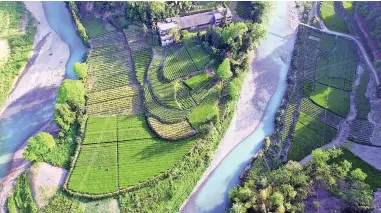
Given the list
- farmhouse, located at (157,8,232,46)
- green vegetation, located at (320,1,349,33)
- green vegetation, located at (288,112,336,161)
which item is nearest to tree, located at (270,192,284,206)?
green vegetation, located at (288,112,336,161)

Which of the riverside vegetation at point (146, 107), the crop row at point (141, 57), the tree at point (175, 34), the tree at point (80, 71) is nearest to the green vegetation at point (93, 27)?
the riverside vegetation at point (146, 107)

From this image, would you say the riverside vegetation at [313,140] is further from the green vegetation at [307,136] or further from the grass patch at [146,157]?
the grass patch at [146,157]

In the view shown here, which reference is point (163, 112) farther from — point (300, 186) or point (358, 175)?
point (358, 175)

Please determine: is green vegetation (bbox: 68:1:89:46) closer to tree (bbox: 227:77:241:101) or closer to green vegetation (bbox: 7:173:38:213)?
green vegetation (bbox: 7:173:38:213)

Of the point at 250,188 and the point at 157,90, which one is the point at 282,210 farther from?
the point at 157,90

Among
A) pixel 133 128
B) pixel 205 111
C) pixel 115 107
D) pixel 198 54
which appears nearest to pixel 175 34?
pixel 198 54
